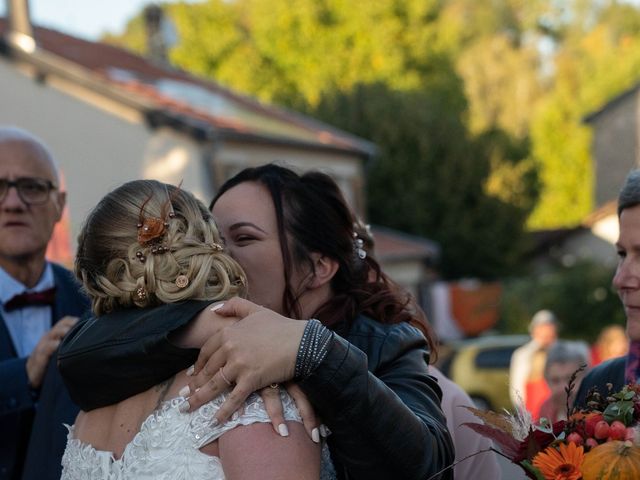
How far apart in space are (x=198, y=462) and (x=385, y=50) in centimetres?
4247

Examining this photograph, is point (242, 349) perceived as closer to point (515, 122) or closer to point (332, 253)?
point (332, 253)

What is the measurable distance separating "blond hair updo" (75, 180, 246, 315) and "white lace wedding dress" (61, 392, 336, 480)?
0.27 metres

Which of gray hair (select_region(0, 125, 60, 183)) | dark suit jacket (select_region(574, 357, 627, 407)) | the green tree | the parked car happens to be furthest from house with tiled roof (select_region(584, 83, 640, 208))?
dark suit jacket (select_region(574, 357, 627, 407))

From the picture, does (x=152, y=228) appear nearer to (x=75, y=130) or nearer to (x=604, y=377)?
(x=604, y=377)

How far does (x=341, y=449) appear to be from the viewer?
2.54m

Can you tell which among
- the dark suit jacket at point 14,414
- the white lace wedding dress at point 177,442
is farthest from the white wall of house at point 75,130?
the white lace wedding dress at point 177,442

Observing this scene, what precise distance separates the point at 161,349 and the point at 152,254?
0.76 feet

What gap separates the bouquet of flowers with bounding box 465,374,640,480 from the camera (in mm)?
2248

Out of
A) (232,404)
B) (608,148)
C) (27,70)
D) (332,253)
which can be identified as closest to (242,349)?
(232,404)

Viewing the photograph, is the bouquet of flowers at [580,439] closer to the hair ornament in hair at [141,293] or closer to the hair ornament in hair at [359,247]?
the hair ornament in hair at [141,293]

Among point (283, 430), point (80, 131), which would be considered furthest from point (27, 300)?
point (80, 131)

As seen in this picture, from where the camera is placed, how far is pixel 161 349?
2.52 m

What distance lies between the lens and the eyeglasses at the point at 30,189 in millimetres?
4530

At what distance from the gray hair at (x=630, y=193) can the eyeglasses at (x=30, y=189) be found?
2.38 metres
